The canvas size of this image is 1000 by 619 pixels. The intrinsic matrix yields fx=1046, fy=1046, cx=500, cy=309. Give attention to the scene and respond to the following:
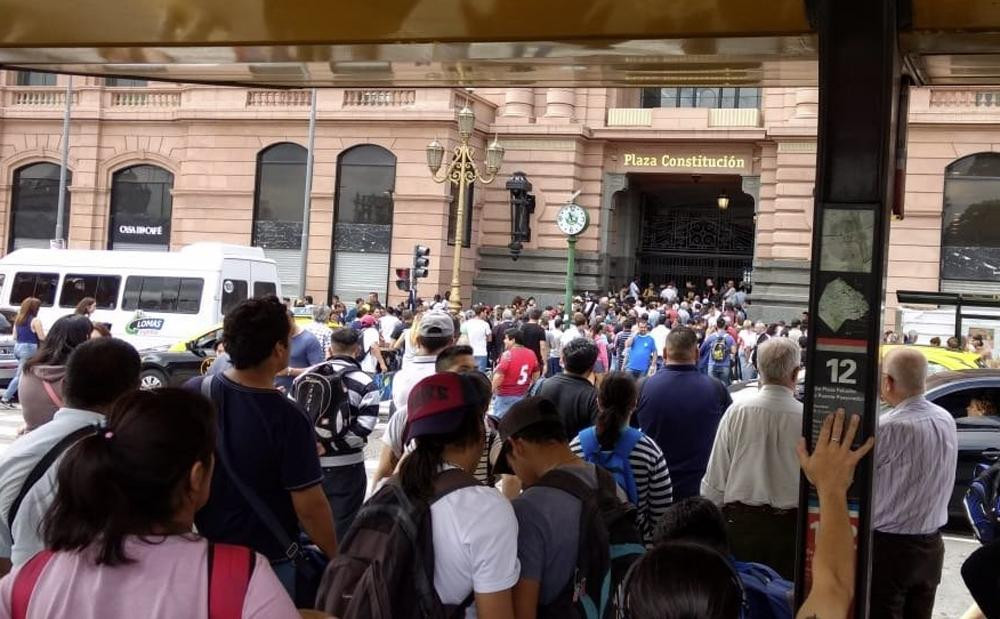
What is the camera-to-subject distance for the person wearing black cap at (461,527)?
3.04 metres

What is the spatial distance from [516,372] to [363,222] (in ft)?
76.6

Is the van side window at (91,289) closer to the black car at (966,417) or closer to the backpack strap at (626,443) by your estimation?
the black car at (966,417)

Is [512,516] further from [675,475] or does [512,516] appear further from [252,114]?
[252,114]

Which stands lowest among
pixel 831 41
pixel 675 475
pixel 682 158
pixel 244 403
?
pixel 675 475

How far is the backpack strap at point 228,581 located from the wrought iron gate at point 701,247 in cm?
3482

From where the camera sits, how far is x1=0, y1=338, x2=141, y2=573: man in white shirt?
340 centimetres

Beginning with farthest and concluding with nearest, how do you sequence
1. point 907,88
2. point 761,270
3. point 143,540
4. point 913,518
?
point 761,270 < point 913,518 < point 907,88 < point 143,540

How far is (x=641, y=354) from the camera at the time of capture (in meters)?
17.5

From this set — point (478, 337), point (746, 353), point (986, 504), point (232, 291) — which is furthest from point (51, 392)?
point (746, 353)

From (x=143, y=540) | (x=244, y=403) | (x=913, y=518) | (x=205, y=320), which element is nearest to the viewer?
(x=143, y=540)

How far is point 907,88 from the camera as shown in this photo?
457cm

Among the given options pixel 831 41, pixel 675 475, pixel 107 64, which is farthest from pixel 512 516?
pixel 107 64

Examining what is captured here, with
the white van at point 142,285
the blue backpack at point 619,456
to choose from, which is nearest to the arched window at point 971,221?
the white van at point 142,285

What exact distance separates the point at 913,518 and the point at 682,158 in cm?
3033
